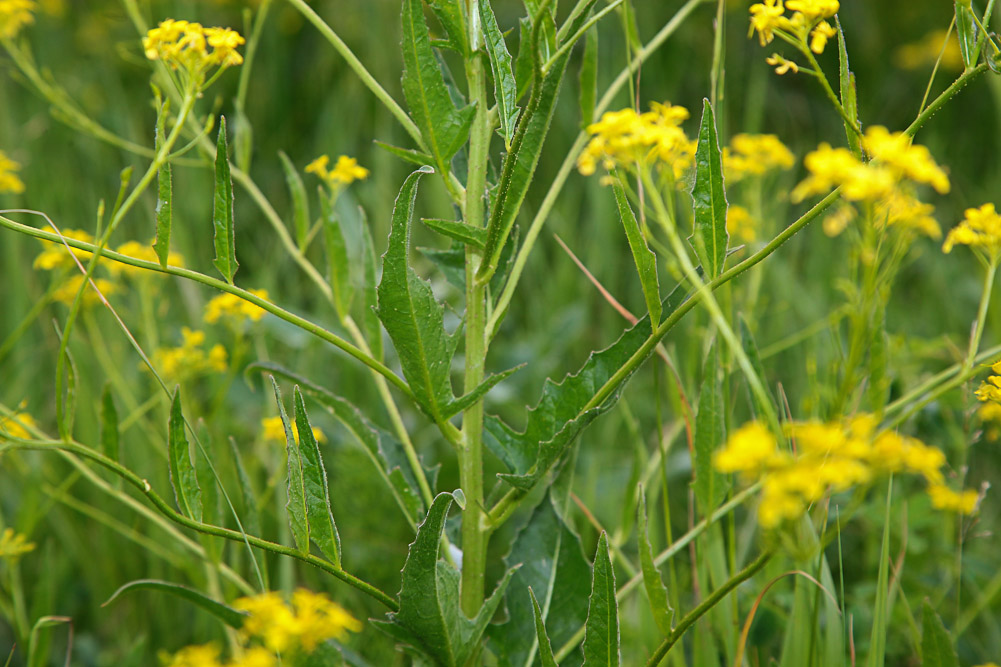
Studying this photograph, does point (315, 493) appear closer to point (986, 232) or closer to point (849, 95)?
point (849, 95)

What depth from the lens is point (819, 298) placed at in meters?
2.27

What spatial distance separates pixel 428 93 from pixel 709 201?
299 mm

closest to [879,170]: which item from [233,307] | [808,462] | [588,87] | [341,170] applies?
[808,462]

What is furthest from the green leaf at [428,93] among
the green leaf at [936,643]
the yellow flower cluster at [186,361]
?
the green leaf at [936,643]

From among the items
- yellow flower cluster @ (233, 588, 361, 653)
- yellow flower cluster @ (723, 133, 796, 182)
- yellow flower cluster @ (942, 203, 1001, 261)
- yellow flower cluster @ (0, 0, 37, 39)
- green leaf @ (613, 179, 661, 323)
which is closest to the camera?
yellow flower cluster @ (233, 588, 361, 653)

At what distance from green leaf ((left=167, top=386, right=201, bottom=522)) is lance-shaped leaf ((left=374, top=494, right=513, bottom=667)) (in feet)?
0.73

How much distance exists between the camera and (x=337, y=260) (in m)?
1.10

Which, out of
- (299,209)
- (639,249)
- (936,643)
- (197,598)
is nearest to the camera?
(639,249)

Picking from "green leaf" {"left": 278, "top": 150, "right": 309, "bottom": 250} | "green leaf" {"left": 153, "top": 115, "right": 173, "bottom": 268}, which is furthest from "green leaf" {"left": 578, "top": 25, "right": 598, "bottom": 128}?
"green leaf" {"left": 153, "top": 115, "right": 173, "bottom": 268}

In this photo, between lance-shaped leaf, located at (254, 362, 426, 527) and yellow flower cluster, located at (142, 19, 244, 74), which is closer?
yellow flower cluster, located at (142, 19, 244, 74)

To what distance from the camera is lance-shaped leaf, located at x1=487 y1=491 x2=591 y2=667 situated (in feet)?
3.44

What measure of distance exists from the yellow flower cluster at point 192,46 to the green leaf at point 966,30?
70 cm

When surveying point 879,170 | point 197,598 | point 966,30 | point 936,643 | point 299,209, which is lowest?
point 936,643

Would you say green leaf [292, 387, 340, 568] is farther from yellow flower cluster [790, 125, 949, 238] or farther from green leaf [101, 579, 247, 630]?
yellow flower cluster [790, 125, 949, 238]
